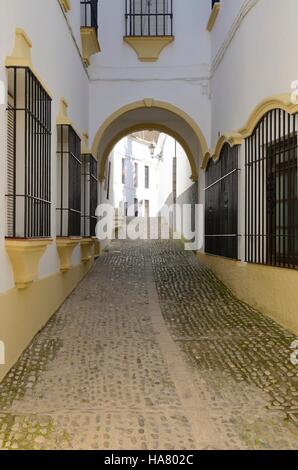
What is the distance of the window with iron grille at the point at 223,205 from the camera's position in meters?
7.68

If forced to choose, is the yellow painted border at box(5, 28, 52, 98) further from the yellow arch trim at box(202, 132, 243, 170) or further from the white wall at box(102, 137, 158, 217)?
the white wall at box(102, 137, 158, 217)

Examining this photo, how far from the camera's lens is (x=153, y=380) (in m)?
4.24

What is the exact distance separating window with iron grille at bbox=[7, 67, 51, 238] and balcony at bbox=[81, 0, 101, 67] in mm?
4123

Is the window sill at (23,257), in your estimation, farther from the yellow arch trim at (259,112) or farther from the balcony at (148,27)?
the balcony at (148,27)

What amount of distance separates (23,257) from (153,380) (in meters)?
1.60

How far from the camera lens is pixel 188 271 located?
9.76 m

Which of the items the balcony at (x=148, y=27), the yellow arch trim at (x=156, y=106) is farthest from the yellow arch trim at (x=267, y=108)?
the balcony at (x=148, y=27)

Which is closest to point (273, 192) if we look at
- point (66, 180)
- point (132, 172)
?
point (66, 180)

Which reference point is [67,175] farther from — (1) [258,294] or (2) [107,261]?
(2) [107,261]

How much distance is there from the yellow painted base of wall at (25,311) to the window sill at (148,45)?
18.1 ft

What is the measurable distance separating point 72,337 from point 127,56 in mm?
6947
